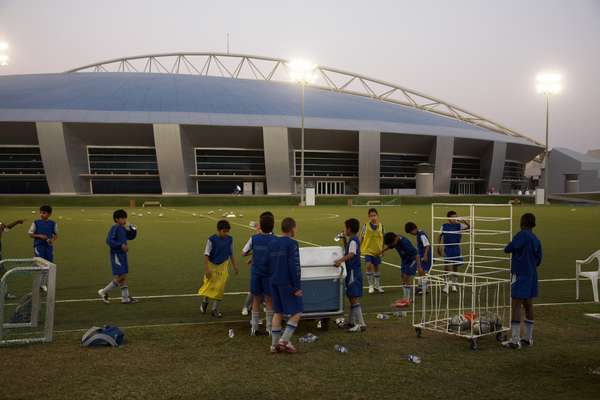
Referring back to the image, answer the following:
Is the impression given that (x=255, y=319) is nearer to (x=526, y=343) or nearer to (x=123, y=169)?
(x=526, y=343)

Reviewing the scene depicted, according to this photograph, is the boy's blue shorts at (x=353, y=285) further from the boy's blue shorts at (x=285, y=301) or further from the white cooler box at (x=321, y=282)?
the boy's blue shorts at (x=285, y=301)

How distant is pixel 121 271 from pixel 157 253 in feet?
27.7

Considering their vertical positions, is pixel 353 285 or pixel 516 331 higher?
pixel 353 285

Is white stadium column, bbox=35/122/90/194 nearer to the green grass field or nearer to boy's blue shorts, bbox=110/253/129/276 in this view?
the green grass field

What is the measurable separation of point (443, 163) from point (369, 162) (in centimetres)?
1153

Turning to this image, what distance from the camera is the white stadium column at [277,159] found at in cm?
7281

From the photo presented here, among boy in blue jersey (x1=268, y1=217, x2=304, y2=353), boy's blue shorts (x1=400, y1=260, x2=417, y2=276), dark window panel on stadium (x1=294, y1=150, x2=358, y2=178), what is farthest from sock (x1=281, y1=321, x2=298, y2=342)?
dark window panel on stadium (x1=294, y1=150, x2=358, y2=178)

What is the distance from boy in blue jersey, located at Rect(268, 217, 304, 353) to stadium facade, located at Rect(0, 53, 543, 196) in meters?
64.9

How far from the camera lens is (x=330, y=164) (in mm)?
81625

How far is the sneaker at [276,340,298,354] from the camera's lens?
7.48 metres

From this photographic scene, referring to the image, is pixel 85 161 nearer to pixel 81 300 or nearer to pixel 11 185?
pixel 11 185

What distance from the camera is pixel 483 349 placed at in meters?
7.74

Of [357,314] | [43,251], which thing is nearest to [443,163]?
[43,251]

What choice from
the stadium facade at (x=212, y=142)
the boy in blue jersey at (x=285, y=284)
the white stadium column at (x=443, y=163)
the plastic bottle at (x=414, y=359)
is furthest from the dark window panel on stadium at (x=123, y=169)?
the plastic bottle at (x=414, y=359)
